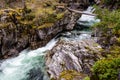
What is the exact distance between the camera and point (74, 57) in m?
28.0

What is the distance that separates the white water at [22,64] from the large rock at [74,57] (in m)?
5.04

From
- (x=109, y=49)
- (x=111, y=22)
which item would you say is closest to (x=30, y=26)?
A: (x=111, y=22)

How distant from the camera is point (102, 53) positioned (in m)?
27.6

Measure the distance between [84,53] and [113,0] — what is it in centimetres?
2814

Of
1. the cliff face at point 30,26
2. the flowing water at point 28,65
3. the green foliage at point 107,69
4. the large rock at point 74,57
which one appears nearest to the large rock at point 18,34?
the cliff face at point 30,26

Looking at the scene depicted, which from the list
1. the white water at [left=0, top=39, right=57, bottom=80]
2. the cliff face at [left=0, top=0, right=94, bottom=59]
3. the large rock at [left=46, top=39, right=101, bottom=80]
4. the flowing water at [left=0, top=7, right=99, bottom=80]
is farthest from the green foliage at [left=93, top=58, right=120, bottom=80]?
the cliff face at [left=0, top=0, right=94, bottom=59]

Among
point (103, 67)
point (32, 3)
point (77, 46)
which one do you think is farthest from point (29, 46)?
point (103, 67)

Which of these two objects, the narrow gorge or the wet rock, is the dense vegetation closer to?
the narrow gorge

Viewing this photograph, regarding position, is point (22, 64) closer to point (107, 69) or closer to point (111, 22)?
point (111, 22)

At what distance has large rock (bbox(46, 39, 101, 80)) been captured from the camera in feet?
88.7

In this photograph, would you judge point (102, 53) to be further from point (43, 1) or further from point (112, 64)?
point (43, 1)

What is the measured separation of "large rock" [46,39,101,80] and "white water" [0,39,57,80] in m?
5.04

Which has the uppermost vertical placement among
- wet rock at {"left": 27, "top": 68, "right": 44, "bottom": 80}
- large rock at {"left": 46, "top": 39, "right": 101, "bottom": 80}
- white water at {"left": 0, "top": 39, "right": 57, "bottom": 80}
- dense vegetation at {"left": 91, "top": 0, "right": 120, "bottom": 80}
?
dense vegetation at {"left": 91, "top": 0, "right": 120, "bottom": 80}

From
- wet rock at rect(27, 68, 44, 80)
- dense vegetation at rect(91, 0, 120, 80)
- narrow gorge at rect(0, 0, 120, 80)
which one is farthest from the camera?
wet rock at rect(27, 68, 44, 80)
